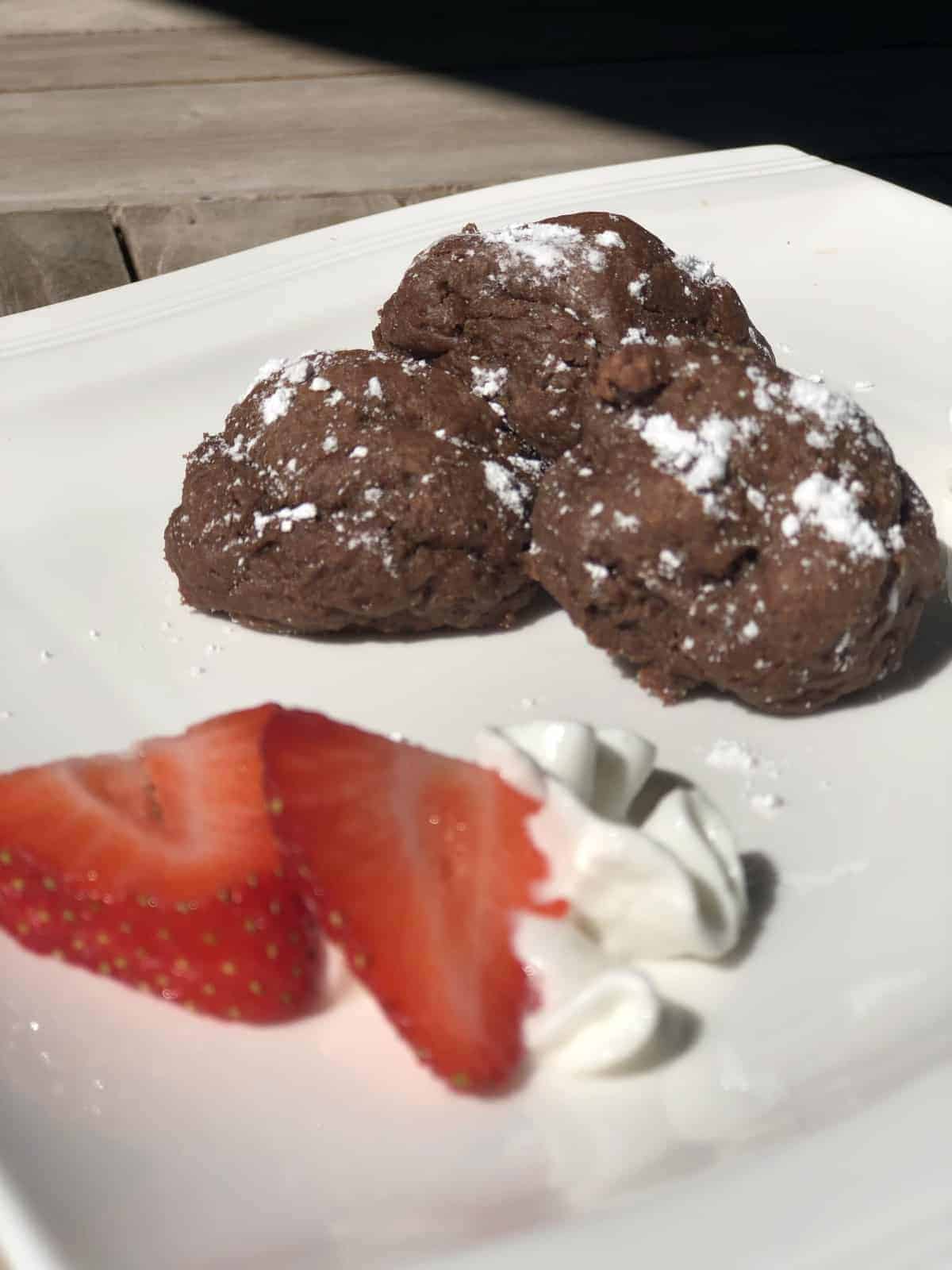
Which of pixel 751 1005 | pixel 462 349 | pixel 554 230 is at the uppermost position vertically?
pixel 554 230

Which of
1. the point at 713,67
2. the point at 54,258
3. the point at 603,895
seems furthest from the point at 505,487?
the point at 713,67

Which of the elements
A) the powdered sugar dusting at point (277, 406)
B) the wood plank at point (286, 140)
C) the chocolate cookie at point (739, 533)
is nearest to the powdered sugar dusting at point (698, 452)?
the chocolate cookie at point (739, 533)

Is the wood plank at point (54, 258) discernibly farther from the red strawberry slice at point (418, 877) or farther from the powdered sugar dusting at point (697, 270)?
the red strawberry slice at point (418, 877)

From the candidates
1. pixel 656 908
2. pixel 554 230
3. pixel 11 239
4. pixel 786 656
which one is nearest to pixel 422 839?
pixel 656 908

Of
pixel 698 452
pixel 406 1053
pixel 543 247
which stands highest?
pixel 543 247

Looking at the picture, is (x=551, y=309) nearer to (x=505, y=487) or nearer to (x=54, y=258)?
(x=505, y=487)

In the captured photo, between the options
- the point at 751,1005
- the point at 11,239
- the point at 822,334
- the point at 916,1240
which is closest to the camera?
the point at 916,1240

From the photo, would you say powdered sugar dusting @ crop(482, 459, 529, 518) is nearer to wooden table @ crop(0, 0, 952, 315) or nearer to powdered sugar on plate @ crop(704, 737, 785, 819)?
powdered sugar on plate @ crop(704, 737, 785, 819)

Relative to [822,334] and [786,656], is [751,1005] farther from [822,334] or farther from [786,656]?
[822,334]
